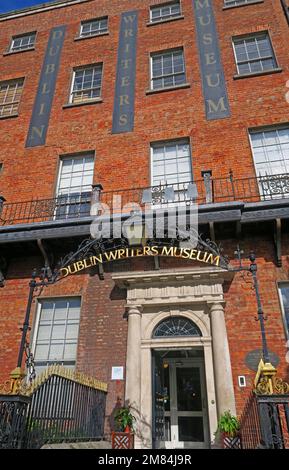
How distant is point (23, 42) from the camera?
55.2 ft

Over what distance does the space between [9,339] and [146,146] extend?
7308mm

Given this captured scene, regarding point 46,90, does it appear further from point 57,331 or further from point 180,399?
point 180,399

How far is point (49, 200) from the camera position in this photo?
11406mm

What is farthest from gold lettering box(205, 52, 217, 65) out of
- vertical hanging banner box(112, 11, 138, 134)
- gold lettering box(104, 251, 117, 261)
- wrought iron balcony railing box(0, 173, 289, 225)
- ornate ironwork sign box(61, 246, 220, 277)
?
gold lettering box(104, 251, 117, 261)

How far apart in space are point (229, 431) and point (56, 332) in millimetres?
5040

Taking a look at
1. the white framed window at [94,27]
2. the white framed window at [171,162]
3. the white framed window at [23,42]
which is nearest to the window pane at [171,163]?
the white framed window at [171,162]

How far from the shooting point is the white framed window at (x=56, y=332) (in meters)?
9.32

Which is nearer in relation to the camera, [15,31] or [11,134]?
[11,134]

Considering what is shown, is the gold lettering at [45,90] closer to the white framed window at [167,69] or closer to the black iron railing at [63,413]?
the white framed window at [167,69]

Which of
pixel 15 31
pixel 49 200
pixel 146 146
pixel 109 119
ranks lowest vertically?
pixel 49 200

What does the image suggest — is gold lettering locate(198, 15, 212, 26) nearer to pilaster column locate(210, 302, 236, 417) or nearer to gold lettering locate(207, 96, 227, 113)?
gold lettering locate(207, 96, 227, 113)

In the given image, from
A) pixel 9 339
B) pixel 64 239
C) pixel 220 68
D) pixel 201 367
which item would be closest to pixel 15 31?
pixel 220 68

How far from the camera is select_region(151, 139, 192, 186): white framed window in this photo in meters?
11.2
